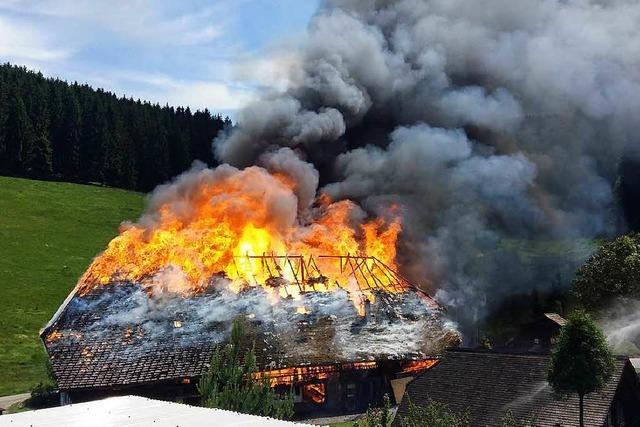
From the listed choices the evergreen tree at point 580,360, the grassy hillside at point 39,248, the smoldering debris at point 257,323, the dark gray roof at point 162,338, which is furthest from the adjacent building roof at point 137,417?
the grassy hillside at point 39,248

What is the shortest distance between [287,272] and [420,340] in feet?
32.6

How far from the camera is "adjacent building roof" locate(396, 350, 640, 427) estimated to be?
29688mm

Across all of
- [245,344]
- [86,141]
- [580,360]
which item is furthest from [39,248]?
[580,360]

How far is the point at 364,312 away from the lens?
44.6 m

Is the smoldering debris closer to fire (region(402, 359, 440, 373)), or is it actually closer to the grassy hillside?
fire (region(402, 359, 440, 373))

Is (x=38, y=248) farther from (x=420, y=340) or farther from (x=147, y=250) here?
(x=420, y=340)

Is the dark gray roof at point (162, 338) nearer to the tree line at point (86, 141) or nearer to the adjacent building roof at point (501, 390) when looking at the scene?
the adjacent building roof at point (501, 390)

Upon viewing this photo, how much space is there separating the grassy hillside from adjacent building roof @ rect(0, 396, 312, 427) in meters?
36.7

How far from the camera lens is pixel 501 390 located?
32156 mm

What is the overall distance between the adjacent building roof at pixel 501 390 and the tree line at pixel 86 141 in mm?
85130

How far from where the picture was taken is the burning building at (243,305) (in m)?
39.2

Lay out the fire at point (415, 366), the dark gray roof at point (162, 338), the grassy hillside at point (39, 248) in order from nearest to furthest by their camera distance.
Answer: the dark gray roof at point (162, 338), the fire at point (415, 366), the grassy hillside at point (39, 248)

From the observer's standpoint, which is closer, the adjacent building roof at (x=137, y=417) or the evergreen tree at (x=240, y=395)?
→ the adjacent building roof at (x=137, y=417)

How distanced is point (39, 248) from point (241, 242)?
4270cm
